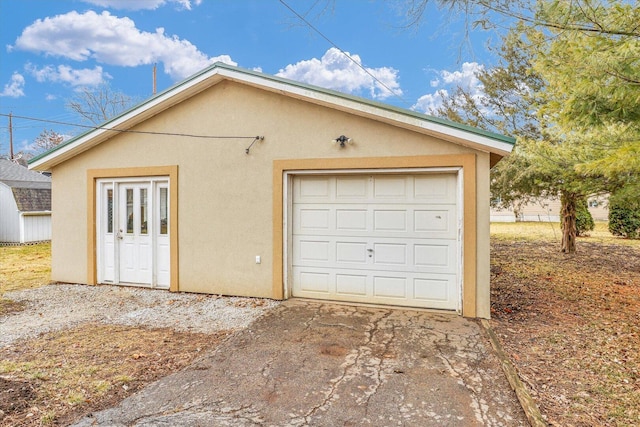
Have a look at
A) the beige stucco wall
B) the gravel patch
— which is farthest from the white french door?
the beige stucco wall

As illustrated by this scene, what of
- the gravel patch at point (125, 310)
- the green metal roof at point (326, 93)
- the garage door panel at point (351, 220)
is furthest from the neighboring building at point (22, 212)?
the garage door panel at point (351, 220)

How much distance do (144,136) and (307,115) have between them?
362 cm

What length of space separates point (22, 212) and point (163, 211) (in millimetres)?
12653

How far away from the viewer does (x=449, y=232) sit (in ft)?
19.4

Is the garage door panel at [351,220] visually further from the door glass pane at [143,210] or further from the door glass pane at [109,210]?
the door glass pane at [109,210]

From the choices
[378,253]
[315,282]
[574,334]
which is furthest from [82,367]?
[574,334]

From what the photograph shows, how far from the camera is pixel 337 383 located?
3529mm

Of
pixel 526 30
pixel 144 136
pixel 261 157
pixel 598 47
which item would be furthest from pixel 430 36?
pixel 144 136

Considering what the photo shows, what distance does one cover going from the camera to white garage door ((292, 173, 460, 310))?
596 centimetres

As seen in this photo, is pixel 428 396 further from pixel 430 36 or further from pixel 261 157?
pixel 261 157

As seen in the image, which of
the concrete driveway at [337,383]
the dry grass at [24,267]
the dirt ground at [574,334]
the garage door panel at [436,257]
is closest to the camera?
the concrete driveway at [337,383]

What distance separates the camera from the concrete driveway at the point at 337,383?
116 inches

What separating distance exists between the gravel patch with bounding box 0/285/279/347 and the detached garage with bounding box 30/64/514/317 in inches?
14.5

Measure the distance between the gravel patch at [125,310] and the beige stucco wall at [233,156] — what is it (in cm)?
51
